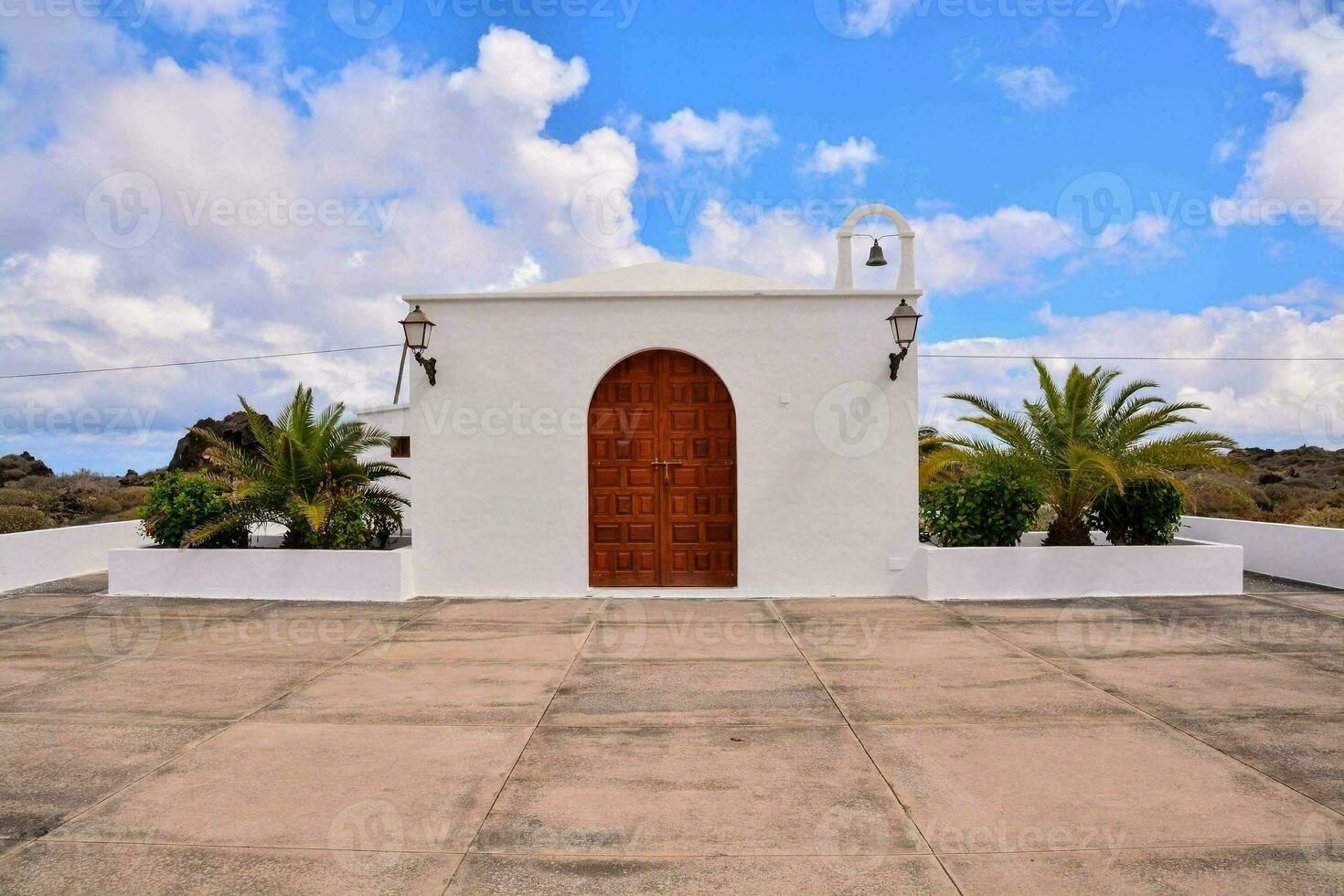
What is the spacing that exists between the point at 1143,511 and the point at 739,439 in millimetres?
4692

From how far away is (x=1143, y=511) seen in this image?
28.3 ft

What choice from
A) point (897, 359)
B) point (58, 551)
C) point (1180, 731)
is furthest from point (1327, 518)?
point (58, 551)

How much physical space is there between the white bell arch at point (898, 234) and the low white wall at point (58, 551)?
9782 mm

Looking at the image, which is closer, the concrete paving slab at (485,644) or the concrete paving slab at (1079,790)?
the concrete paving slab at (1079,790)

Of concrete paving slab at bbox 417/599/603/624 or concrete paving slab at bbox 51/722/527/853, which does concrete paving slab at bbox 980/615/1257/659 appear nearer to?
concrete paving slab at bbox 417/599/603/624

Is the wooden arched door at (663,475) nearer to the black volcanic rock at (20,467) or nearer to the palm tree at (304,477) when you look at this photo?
the palm tree at (304,477)

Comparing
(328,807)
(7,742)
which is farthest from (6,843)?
(7,742)

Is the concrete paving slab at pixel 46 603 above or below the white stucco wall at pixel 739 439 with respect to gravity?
below

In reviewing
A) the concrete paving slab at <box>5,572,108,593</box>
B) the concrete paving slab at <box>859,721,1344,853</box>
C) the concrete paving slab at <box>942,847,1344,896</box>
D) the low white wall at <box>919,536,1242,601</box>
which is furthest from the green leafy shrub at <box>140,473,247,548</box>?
the concrete paving slab at <box>942,847,1344,896</box>

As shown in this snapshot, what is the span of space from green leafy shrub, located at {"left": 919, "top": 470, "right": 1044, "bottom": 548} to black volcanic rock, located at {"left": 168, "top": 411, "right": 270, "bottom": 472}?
53.9ft

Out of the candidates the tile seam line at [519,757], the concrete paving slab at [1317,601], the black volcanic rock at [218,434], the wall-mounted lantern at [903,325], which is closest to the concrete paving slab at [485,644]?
the tile seam line at [519,757]

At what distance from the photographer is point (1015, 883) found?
109 inches

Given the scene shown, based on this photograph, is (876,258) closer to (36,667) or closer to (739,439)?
(739,439)

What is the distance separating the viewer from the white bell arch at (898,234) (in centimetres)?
920
